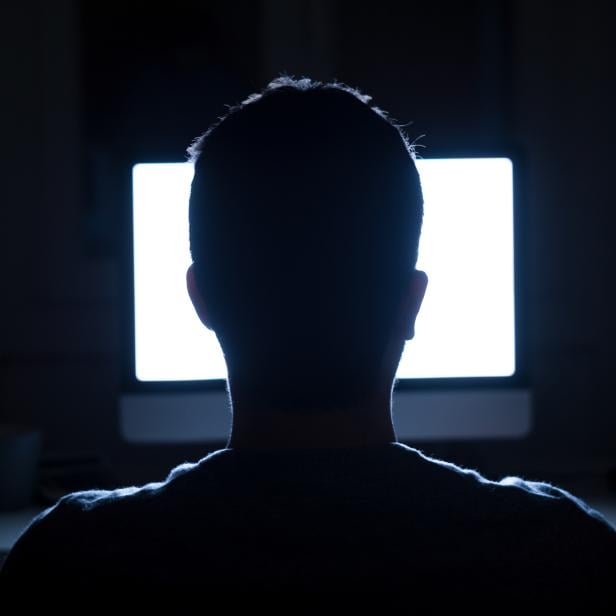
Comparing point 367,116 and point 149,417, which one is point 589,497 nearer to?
point 149,417

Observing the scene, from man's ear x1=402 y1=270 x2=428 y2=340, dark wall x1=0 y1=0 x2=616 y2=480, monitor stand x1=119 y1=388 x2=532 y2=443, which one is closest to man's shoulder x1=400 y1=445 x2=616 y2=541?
man's ear x1=402 y1=270 x2=428 y2=340

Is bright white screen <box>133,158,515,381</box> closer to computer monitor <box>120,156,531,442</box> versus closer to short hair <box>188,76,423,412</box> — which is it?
computer monitor <box>120,156,531,442</box>

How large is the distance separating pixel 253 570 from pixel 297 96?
0.36m

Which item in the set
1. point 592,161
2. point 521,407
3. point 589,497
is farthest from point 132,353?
point 592,161

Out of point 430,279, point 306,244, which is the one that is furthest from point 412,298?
point 430,279

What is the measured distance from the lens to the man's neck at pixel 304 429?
0.68 meters

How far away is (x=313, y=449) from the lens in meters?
0.67

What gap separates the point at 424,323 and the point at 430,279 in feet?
0.22

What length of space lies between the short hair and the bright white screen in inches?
26.8

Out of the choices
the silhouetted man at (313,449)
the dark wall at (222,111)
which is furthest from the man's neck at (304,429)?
the dark wall at (222,111)

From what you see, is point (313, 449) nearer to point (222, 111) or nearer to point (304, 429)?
point (304, 429)

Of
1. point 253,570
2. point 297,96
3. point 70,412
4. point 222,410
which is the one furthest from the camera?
point 70,412

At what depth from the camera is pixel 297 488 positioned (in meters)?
0.64

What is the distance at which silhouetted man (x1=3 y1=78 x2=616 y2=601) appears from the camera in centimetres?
62
